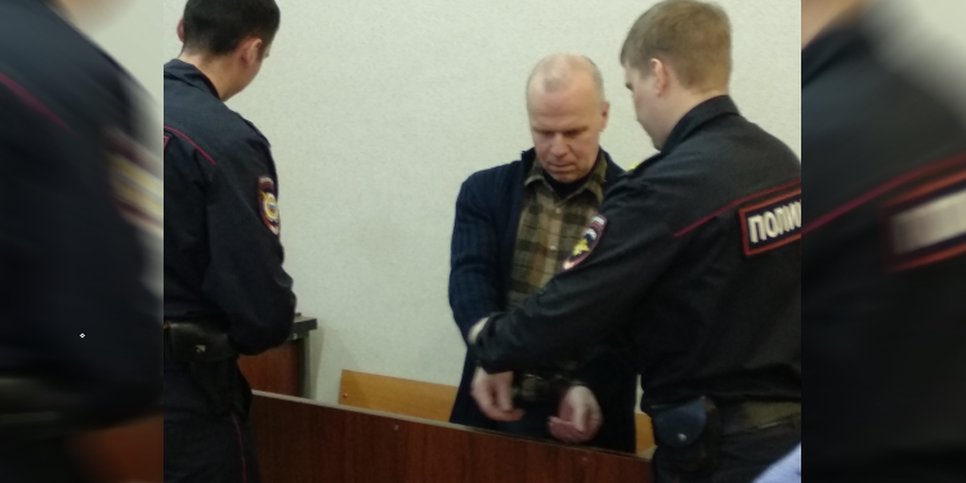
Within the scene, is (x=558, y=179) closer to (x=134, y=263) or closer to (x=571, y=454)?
(x=571, y=454)

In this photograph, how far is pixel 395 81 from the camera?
5.27 feet

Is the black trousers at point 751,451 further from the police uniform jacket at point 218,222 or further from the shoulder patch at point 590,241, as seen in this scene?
the police uniform jacket at point 218,222

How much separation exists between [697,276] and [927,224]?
14.9 inches

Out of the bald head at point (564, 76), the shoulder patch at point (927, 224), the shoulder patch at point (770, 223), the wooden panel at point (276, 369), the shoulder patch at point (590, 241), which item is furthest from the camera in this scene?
the wooden panel at point (276, 369)

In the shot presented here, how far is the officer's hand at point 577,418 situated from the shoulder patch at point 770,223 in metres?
0.39

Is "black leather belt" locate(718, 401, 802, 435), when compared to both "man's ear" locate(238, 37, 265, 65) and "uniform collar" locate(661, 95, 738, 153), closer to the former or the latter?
"uniform collar" locate(661, 95, 738, 153)

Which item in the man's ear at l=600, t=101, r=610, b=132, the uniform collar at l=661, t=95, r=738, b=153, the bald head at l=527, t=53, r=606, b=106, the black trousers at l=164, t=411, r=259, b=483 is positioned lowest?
the black trousers at l=164, t=411, r=259, b=483

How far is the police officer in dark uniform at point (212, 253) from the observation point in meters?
1.16

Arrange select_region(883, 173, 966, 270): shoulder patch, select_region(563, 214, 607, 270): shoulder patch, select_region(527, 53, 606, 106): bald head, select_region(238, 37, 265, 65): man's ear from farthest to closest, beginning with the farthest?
1. select_region(527, 53, 606, 106): bald head
2. select_region(238, 37, 265, 65): man's ear
3. select_region(563, 214, 607, 270): shoulder patch
4. select_region(883, 173, 966, 270): shoulder patch

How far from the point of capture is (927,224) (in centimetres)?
68

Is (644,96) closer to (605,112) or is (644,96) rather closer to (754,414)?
(605,112)

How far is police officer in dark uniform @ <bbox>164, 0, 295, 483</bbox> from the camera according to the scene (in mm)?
1159

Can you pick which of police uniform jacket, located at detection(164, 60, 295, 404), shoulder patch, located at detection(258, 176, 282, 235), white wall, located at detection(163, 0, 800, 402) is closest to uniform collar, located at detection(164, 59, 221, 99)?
police uniform jacket, located at detection(164, 60, 295, 404)

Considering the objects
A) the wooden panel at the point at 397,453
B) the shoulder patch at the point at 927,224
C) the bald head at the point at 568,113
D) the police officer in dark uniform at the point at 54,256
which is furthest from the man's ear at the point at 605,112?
the police officer in dark uniform at the point at 54,256
